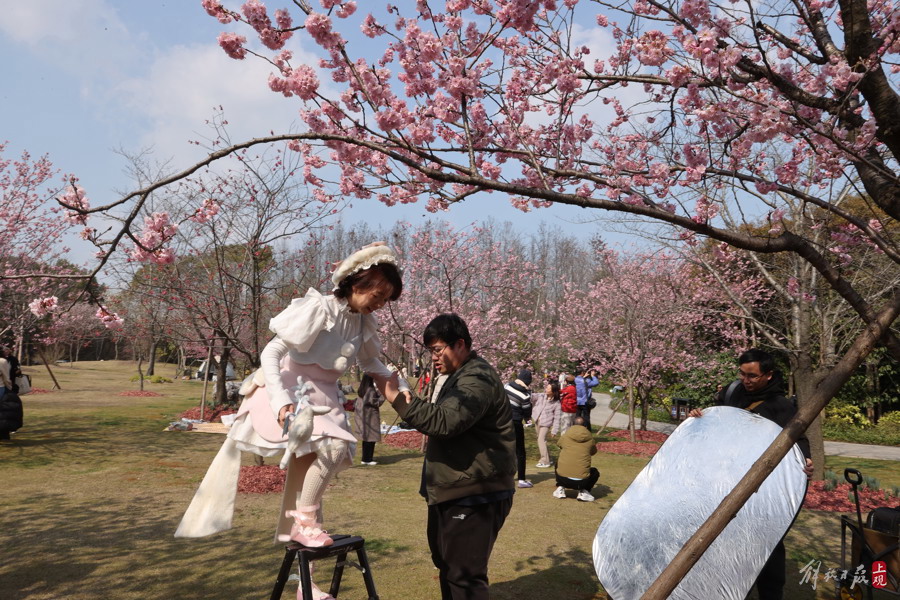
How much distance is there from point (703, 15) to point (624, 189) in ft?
5.75

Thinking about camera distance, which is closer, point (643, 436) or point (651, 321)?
point (643, 436)

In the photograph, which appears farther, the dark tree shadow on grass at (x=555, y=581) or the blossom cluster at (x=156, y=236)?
the dark tree shadow on grass at (x=555, y=581)

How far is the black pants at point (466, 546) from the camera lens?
2951 mm

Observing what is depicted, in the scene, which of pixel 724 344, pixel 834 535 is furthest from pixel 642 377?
pixel 834 535

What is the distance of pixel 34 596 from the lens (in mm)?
4062

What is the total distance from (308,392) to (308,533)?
61 centimetres

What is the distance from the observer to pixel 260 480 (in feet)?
26.8

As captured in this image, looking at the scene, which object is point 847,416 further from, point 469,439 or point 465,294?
point 469,439

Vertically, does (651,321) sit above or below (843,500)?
above

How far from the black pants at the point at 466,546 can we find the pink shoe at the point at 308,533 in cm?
56

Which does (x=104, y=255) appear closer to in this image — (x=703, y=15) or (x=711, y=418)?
(x=711, y=418)

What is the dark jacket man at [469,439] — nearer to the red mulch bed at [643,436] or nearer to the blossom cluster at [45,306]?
the blossom cluster at [45,306]

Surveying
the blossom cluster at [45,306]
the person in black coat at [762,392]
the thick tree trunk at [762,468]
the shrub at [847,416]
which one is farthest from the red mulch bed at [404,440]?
the shrub at [847,416]

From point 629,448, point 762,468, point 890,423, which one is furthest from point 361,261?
point 890,423
